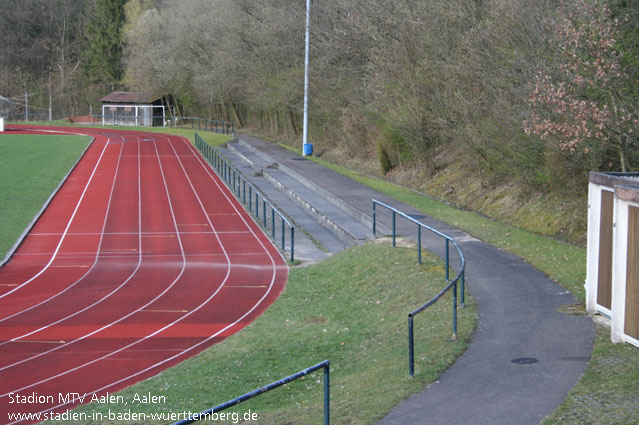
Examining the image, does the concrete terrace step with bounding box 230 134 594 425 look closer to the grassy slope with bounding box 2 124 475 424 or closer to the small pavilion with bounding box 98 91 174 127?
the grassy slope with bounding box 2 124 475 424

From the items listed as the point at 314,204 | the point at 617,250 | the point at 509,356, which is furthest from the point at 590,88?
the point at 314,204

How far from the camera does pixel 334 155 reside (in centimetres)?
4166

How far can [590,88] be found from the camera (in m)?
16.8

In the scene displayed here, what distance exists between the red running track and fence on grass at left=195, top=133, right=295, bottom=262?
0.49 metres

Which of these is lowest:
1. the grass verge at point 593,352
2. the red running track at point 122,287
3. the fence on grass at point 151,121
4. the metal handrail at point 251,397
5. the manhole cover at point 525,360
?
the red running track at point 122,287

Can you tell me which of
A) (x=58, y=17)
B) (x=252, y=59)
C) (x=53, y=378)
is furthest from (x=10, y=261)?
(x=58, y=17)

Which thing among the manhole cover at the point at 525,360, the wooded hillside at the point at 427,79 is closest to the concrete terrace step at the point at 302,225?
the wooded hillside at the point at 427,79

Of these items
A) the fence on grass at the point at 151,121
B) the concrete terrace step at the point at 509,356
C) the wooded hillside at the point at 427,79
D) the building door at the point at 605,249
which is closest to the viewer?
the concrete terrace step at the point at 509,356

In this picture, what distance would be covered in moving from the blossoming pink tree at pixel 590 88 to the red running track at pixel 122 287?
7671 millimetres

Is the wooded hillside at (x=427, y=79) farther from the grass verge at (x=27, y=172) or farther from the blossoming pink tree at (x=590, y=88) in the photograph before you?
the grass verge at (x=27, y=172)

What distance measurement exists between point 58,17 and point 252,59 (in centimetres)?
4704

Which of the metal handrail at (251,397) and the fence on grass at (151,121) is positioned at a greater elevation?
the fence on grass at (151,121)

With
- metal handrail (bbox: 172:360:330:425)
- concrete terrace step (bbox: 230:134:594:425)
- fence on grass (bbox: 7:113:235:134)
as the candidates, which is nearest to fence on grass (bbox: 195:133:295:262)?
concrete terrace step (bbox: 230:134:594:425)

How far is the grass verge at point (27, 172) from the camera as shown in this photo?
84.6 ft
